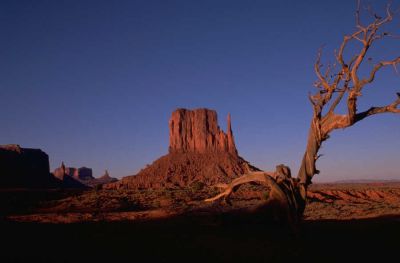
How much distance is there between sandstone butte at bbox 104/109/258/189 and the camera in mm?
80562

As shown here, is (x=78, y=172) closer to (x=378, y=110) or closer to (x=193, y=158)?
(x=193, y=158)

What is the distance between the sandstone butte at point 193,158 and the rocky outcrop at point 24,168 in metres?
17.5

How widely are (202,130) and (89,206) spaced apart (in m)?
68.3

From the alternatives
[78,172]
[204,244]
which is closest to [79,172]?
[78,172]

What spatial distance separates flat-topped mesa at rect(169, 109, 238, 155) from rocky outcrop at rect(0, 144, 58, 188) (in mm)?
32374

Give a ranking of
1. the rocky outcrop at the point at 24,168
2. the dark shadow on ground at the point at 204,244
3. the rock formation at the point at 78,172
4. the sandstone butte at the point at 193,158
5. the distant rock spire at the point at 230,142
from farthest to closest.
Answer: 1. the rock formation at the point at 78,172
2. the distant rock spire at the point at 230,142
3. the rocky outcrop at the point at 24,168
4. the sandstone butte at the point at 193,158
5. the dark shadow on ground at the point at 204,244

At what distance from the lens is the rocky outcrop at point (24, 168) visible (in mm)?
82438

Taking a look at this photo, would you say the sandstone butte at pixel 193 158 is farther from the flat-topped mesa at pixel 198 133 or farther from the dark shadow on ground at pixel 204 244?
the dark shadow on ground at pixel 204 244

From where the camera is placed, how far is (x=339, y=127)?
877 cm

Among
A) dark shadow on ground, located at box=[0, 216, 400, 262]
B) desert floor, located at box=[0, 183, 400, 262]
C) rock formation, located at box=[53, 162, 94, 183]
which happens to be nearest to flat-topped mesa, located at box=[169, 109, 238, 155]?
rock formation, located at box=[53, 162, 94, 183]

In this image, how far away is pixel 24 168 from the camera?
3610 inches

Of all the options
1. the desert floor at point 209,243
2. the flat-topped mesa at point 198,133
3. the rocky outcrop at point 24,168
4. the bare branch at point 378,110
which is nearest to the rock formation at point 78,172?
the rocky outcrop at point 24,168

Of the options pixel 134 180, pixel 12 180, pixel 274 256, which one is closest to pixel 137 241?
pixel 274 256

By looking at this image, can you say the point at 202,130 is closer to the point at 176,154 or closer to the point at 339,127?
the point at 176,154
